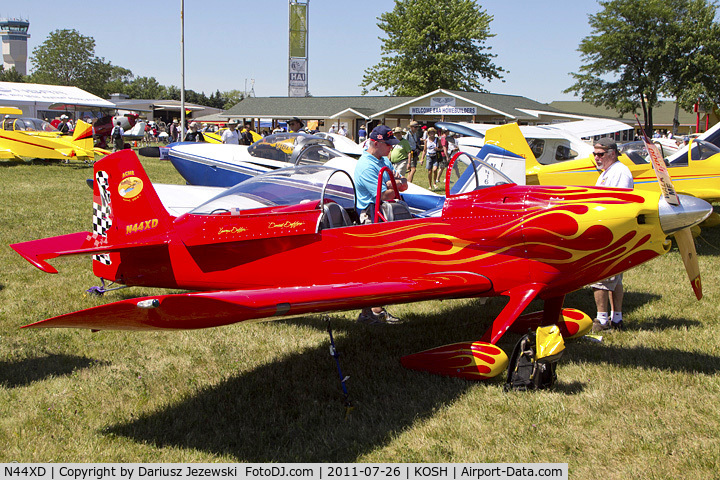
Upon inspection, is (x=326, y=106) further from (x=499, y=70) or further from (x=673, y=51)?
(x=673, y=51)

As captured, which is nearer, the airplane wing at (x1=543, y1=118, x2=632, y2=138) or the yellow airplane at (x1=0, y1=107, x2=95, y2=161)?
the airplane wing at (x1=543, y1=118, x2=632, y2=138)

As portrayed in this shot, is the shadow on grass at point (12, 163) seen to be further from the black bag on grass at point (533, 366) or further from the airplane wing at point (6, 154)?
the black bag on grass at point (533, 366)

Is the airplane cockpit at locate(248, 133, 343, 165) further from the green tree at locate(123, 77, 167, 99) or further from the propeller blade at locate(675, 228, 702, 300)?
the green tree at locate(123, 77, 167, 99)

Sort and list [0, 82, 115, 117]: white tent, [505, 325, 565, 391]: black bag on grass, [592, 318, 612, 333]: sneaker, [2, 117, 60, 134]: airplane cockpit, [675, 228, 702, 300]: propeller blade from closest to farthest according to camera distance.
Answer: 1. [505, 325, 565, 391]: black bag on grass
2. [675, 228, 702, 300]: propeller blade
3. [592, 318, 612, 333]: sneaker
4. [2, 117, 60, 134]: airplane cockpit
5. [0, 82, 115, 117]: white tent

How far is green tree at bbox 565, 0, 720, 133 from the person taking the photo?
4359 centimetres

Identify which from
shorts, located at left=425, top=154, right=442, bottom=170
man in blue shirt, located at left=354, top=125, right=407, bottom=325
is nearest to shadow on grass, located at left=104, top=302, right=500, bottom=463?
man in blue shirt, located at left=354, top=125, right=407, bottom=325

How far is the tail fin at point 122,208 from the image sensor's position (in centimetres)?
539

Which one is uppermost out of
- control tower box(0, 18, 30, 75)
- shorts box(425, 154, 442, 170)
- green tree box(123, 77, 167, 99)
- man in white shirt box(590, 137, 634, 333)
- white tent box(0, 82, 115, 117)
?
control tower box(0, 18, 30, 75)

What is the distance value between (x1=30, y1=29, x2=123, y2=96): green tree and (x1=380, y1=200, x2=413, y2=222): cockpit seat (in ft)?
389

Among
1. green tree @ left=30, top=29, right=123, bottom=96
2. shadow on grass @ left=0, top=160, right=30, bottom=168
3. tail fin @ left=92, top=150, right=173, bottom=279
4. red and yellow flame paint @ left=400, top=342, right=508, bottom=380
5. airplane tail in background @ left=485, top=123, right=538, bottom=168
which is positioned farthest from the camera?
green tree @ left=30, top=29, right=123, bottom=96

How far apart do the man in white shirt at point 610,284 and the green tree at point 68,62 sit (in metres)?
119

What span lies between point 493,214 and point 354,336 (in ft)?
6.69

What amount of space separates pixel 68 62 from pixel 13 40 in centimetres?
6497

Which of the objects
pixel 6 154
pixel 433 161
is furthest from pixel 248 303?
pixel 6 154
